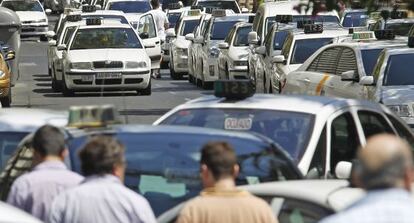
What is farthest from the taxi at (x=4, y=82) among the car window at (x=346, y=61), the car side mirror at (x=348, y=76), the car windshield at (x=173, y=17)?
the car windshield at (x=173, y=17)

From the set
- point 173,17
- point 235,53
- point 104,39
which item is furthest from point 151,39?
point 173,17

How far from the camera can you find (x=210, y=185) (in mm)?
6805

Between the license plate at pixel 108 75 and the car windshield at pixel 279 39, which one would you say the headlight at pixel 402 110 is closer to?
the car windshield at pixel 279 39

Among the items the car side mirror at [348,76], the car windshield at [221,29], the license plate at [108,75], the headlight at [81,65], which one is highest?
the car side mirror at [348,76]

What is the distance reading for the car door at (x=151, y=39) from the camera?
117 feet

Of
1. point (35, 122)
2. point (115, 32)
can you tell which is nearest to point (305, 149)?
point (35, 122)

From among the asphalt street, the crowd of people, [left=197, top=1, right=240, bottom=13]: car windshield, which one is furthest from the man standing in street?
[left=197, top=1, right=240, bottom=13]: car windshield

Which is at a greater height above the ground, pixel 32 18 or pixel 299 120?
pixel 299 120

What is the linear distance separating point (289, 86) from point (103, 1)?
112ft

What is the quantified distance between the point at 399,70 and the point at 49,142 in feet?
34.8

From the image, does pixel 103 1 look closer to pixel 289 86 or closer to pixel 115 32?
pixel 115 32

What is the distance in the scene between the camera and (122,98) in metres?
28.9

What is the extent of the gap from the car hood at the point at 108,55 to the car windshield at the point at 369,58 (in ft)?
33.4

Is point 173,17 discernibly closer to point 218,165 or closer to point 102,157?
point 102,157
